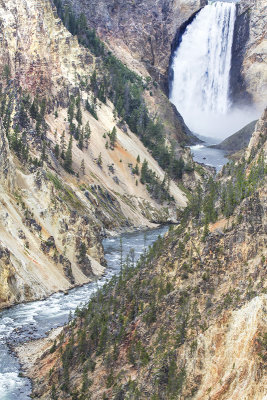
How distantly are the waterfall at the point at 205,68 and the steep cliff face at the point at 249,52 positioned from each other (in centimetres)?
194

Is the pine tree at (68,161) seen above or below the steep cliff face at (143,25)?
below

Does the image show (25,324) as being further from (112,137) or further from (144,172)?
(112,137)

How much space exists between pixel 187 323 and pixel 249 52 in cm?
14828

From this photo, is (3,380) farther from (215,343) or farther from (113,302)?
(215,343)

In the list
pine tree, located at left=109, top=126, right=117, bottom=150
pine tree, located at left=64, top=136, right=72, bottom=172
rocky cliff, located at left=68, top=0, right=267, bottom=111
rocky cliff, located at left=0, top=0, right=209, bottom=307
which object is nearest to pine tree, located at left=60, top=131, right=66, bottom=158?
rocky cliff, located at left=0, top=0, right=209, bottom=307

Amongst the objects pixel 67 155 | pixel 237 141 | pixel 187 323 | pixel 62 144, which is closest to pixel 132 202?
pixel 67 155

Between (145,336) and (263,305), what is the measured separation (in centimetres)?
666

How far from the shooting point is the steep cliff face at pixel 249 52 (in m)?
161

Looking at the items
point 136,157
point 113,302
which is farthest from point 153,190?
point 113,302

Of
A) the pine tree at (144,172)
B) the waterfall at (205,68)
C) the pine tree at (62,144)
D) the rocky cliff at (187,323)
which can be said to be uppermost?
the waterfall at (205,68)

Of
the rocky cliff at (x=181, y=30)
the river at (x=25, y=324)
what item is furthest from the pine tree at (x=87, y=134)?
the rocky cliff at (x=181, y=30)

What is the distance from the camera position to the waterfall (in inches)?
6289

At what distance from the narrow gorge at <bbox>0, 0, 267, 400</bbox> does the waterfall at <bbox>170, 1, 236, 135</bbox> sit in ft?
1.26

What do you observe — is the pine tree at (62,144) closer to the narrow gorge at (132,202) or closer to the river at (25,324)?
the narrow gorge at (132,202)
